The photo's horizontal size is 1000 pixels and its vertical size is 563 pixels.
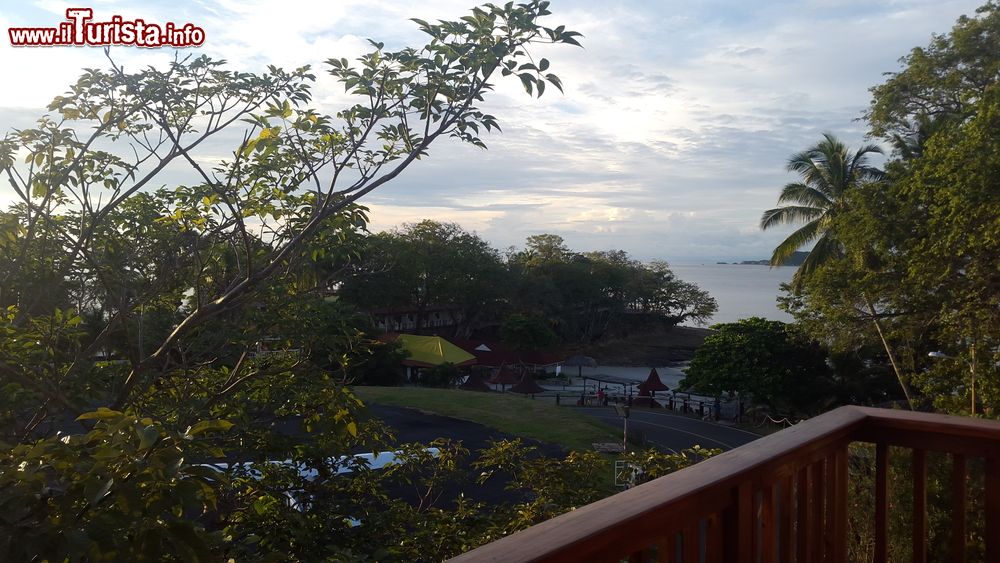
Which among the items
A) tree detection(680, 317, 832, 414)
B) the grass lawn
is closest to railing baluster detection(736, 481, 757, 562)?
the grass lawn

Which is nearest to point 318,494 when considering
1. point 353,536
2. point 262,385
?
point 353,536

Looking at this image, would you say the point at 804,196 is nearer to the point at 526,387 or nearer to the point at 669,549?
the point at 526,387

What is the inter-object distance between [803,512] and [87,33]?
4326 millimetres

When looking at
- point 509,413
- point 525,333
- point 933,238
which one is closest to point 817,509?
point 933,238

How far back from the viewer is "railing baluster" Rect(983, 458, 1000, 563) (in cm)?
185

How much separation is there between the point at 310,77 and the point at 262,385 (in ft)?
5.91

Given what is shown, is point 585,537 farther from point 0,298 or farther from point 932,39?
point 932,39

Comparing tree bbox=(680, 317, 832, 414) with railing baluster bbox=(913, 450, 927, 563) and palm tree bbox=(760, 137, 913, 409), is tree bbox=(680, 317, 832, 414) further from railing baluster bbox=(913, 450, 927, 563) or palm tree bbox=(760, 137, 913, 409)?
railing baluster bbox=(913, 450, 927, 563)

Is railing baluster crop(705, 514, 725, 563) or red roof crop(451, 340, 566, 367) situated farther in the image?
red roof crop(451, 340, 566, 367)

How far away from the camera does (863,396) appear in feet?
66.3

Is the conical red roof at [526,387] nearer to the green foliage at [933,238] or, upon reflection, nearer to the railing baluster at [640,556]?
the green foliage at [933,238]

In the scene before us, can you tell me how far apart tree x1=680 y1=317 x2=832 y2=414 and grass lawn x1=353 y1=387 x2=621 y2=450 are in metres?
4.69

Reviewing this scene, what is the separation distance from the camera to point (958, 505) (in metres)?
1.86

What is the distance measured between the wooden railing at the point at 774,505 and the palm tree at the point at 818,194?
59.7ft
